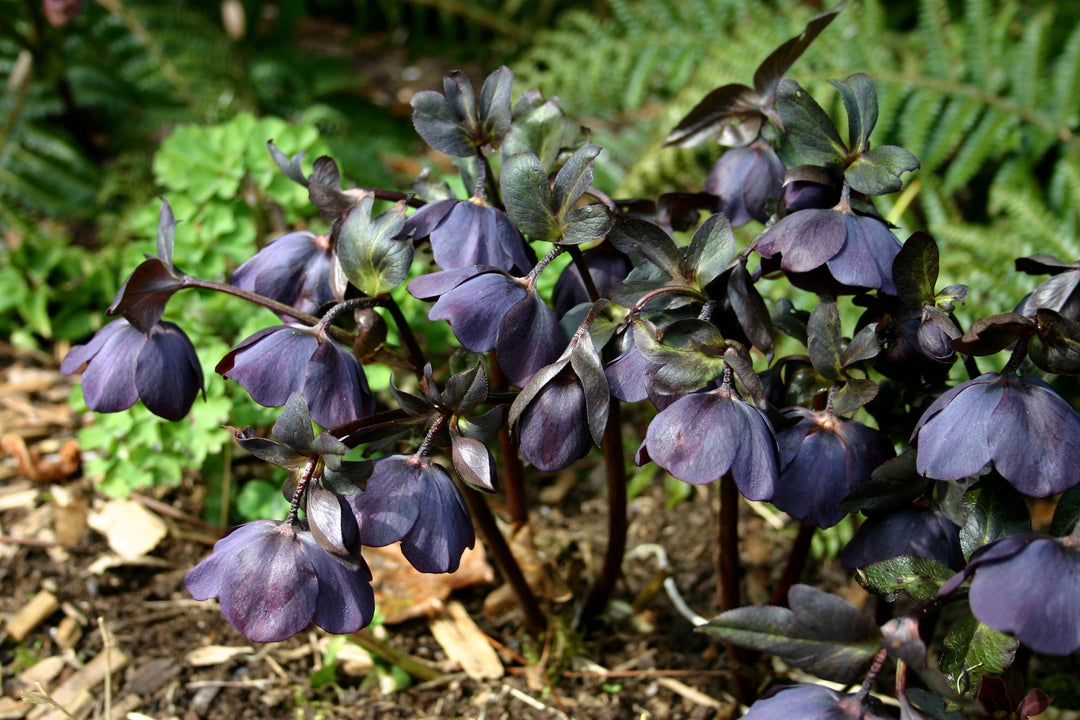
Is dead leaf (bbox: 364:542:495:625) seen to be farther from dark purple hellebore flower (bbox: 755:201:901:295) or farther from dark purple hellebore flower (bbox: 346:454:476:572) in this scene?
dark purple hellebore flower (bbox: 755:201:901:295)

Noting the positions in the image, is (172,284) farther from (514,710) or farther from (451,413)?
(514,710)

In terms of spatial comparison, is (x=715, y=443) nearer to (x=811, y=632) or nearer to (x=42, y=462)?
(x=811, y=632)

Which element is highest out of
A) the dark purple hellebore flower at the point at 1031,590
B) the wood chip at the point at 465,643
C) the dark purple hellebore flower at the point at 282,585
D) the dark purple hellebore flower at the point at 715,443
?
the dark purple hellebore flower at the point at 715,443

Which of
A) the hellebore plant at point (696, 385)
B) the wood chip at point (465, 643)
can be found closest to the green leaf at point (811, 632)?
the hellebore plant at point (696, 385)

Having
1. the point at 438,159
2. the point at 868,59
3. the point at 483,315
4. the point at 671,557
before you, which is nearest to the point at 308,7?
the point at 438,159

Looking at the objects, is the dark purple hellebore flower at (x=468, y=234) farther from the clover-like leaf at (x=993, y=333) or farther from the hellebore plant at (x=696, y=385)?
the clover-like leaf at (x=993, y=333)

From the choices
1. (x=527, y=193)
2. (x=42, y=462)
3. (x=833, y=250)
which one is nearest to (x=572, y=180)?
(x=527, y=193)
